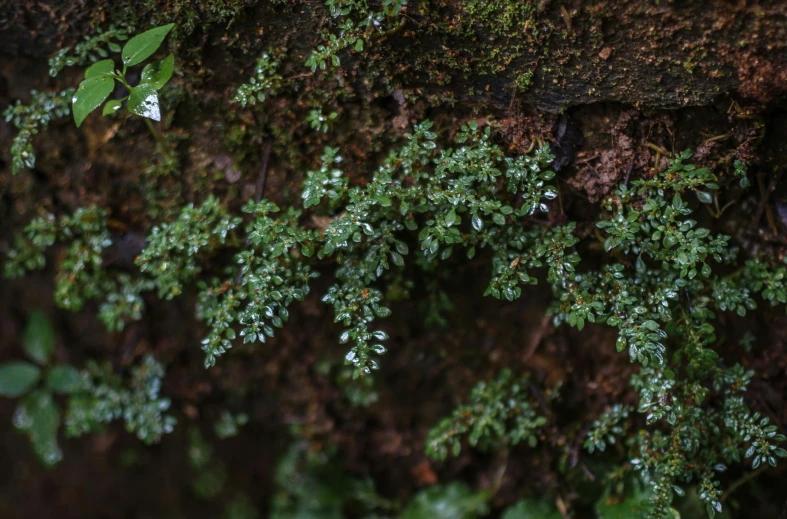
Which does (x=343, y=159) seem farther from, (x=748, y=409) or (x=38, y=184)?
(x=748, y=409)

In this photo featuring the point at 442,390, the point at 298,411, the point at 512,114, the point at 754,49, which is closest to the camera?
the point at 754,49

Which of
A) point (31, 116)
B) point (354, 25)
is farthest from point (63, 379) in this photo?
point (354, 25)

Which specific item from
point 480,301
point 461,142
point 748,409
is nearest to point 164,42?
point 461,142

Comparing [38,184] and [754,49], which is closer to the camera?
[754,49]

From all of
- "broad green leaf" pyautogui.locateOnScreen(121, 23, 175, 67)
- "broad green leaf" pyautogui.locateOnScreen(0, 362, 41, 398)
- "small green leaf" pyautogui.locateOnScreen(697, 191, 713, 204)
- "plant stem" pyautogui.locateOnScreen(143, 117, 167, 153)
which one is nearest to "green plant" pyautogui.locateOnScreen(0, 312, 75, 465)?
"broad green leaf" pyautogui.locateOnScreen(0, 362, 41, 398)

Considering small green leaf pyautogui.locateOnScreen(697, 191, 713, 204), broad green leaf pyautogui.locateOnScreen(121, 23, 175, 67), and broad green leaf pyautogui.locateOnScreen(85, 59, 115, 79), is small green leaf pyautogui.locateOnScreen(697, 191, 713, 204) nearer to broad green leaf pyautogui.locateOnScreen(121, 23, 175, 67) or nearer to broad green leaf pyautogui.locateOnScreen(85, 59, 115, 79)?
broad green leaf pyautogui.locateOnScreen(121, 23, 175, 67)

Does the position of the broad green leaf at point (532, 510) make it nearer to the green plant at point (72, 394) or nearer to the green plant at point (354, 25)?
the green plant at point (72, 394)

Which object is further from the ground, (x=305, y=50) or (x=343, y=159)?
→ (x=305, y=50)
